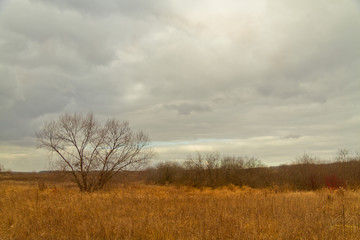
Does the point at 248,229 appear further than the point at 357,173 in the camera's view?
No

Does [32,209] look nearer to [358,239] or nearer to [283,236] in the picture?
[283,236]

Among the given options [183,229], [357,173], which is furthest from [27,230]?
[357,173]

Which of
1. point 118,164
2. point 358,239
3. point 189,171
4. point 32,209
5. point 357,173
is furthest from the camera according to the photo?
point 189,171

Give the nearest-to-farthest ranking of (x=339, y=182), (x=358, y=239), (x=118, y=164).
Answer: (x=358, y=239) → (x=118, y=164) → (x=339, y=182)

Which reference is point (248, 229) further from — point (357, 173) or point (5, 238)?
point (357, 173)

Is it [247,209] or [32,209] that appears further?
[247,209]

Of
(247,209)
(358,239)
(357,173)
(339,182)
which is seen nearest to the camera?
(358,239)

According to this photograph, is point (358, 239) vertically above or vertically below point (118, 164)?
below

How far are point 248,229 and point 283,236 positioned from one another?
974 millimetres

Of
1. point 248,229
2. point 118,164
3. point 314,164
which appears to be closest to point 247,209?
point 248,229

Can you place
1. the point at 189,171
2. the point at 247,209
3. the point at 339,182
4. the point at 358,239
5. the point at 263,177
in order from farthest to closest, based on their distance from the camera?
the point at 189,171, the point at 263,177, the point at 339,182, the point at 247,209, the point at 358,239

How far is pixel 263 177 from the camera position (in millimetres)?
35969

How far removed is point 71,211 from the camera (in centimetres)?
987

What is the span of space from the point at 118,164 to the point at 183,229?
16.7 meters
